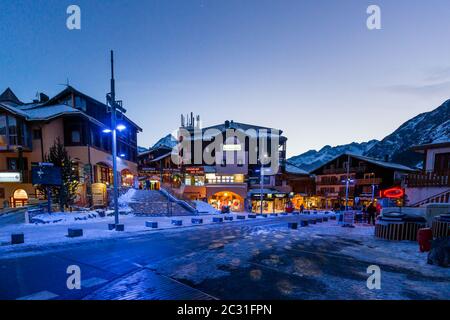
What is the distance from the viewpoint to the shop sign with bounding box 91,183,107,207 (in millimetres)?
25234

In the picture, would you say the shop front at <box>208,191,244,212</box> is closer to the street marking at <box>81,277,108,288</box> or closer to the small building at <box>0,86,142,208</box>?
the small building at <box>0,86,142,208</box>

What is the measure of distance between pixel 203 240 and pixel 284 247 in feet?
13.2

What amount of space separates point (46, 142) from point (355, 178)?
157ft

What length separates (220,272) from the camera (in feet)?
20.9

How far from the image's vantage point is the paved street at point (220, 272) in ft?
16.3

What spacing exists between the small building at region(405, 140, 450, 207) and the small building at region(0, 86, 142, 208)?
96.2 ft

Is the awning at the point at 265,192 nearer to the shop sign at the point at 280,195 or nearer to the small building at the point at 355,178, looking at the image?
the shop sign at the point at 280,195

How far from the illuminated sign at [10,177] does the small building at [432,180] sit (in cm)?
3635

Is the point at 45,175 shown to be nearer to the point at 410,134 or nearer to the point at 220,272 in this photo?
the point at 220,272

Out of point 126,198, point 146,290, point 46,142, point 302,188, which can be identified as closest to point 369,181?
point 302,188

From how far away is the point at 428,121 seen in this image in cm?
7969

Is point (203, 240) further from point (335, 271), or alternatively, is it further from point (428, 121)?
point (428, 121)

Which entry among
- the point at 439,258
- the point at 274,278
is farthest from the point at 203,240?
the point at 439,258

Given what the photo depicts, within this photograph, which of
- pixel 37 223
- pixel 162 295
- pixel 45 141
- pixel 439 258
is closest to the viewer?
pixel 162 295
